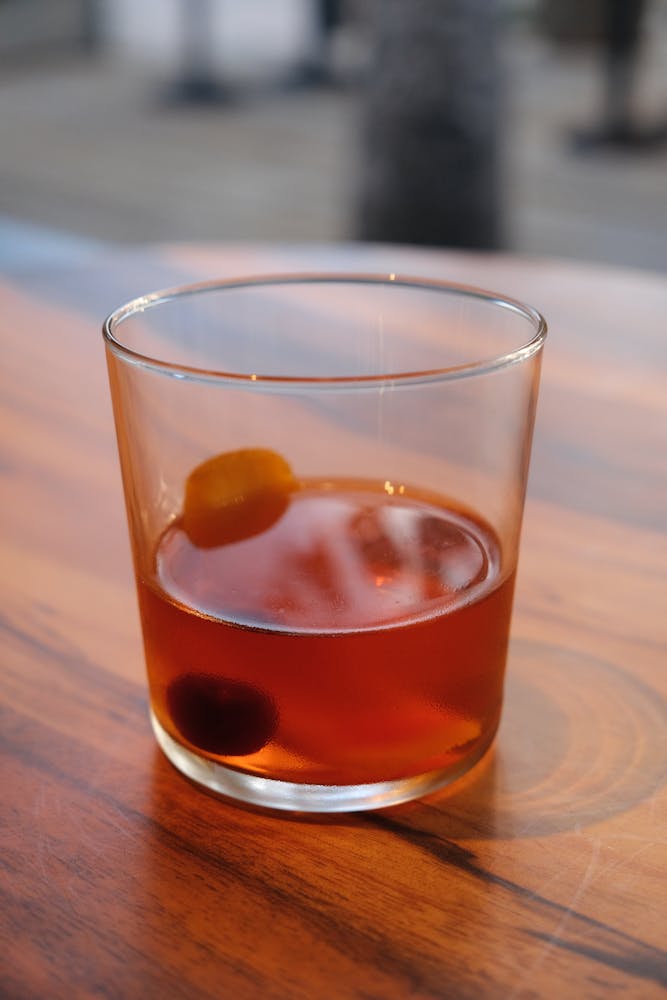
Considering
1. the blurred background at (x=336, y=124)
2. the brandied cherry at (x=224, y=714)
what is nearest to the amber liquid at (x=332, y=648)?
the brandied cherry at (x=224, y=714)

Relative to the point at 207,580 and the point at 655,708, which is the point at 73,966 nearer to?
the point at 207,580

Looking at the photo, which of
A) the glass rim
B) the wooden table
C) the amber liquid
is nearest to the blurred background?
the wooden table

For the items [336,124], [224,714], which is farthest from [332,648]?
[336,124]

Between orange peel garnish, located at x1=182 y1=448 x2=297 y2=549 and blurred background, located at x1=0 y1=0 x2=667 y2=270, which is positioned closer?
orange peel garnish, located at x1=182 y1=448 x2=297 y2=549

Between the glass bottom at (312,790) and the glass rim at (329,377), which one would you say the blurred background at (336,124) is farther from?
the glass bottom at (312,790)

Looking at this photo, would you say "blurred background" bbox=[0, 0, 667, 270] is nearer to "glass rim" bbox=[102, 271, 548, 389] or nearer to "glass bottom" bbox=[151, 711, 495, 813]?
"glass rim" bbox=[102, 271, 548, 389]

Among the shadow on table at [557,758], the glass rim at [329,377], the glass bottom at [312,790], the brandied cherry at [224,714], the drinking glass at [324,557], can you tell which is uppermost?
the glass rim at [329,377]

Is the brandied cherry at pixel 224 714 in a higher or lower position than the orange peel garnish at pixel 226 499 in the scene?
lower
